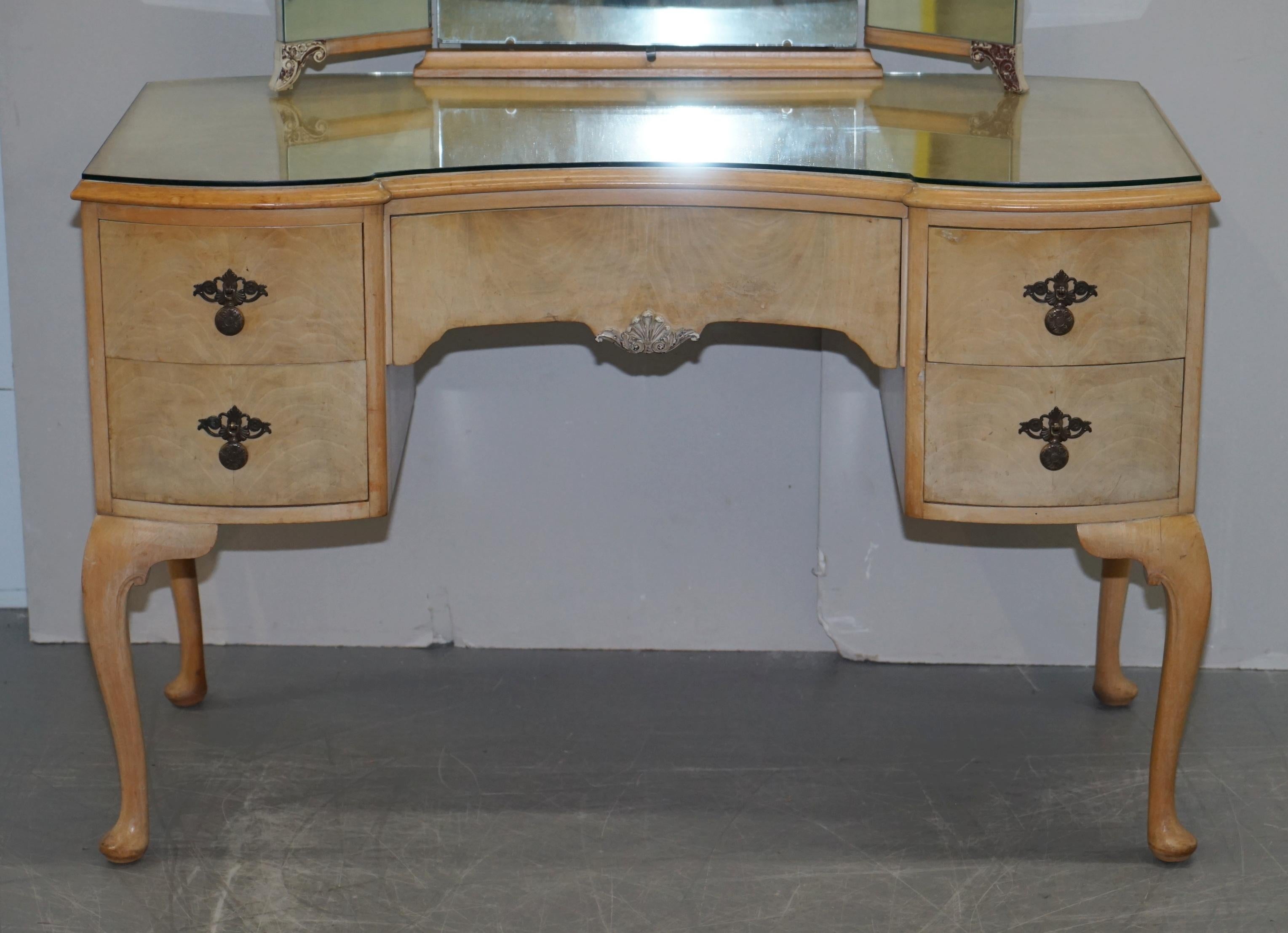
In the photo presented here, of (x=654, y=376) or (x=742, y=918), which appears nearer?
(x=742, y=918)

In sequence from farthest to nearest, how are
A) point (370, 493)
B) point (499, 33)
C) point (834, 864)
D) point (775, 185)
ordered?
point (499, 33)
point (834, 864)
point (370, 493)
point (775, 185)

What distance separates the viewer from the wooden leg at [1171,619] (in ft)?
5.91

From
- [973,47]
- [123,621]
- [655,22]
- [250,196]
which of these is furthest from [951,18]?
[123,621]

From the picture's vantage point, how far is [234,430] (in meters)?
1.75

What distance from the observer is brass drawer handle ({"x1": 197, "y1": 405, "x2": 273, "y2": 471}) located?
1749 millimetres

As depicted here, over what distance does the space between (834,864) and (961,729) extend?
442 millimetres

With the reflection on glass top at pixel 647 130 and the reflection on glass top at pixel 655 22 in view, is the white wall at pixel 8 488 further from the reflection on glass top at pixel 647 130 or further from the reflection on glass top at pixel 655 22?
the reflection on glass top at pixel 655 22

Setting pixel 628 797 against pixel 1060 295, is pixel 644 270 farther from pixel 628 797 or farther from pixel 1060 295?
pixel 628 797

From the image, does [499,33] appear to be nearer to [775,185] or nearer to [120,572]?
[775,185]

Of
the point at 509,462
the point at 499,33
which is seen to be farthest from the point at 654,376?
the point at 499,33

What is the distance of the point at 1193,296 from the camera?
1718 millimetres

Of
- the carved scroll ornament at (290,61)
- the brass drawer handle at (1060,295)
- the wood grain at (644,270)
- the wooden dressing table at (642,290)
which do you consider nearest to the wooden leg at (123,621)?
the wooden dressing table at (642,290)

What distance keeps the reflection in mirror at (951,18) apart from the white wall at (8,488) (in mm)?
1519

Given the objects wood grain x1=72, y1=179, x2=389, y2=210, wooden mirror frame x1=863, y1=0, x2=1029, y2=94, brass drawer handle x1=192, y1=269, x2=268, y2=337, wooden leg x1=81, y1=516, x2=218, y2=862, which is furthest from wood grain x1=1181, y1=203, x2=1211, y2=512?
wooden leg x1=81, y1=516, x2=218, y2=862
